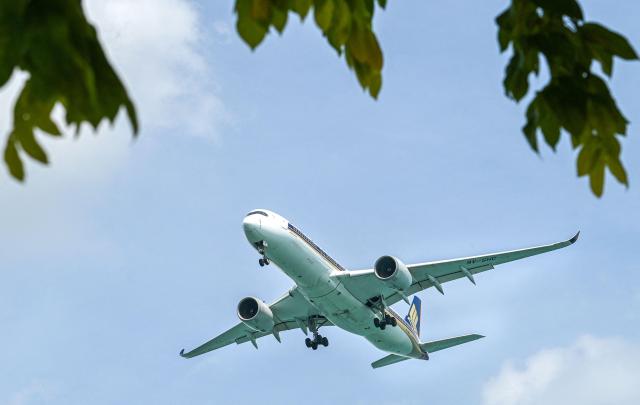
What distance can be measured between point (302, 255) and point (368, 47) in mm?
38508

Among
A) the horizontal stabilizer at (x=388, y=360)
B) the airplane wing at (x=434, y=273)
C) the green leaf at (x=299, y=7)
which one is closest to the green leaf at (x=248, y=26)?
the green leaf at (x=299, y=7)

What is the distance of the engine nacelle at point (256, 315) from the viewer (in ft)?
166

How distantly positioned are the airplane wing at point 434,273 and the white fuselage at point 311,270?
0.62 m

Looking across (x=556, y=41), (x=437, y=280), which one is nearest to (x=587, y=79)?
(x=556, y=41)

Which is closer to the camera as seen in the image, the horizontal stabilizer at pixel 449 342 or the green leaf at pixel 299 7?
the green leaf at pixel 299 7

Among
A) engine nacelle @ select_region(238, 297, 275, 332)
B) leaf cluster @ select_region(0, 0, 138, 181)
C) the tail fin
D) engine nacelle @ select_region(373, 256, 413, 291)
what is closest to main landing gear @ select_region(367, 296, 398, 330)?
engine nacelle @ select_region(373, 256, 413, 291)

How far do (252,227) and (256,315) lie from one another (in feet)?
31.9

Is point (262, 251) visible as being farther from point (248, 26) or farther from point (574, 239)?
point (248, 26)

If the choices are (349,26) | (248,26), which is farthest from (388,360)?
(248,26)

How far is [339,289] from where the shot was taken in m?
44.2

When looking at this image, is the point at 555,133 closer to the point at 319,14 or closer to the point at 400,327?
the point at 319,14

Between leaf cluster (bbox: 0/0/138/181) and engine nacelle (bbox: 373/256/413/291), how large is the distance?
41.8 metres

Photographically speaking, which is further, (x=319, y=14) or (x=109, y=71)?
(x=319, y=14)

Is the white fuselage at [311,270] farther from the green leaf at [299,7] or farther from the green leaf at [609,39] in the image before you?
the green leaf at [609,39]
